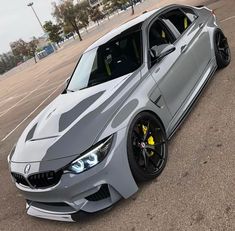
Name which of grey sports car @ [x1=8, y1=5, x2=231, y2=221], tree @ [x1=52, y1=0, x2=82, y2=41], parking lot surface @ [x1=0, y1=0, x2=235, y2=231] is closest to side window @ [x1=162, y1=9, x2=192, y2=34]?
grey sports car @ [x1=8, y1=5, x2=231, y2=221]

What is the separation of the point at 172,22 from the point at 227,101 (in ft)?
4.78

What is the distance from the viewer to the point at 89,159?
12.2 feet

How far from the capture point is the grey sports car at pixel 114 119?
3.76 meters

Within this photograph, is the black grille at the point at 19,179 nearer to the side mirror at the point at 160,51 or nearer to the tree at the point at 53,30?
the side mirror at the point at 160,51

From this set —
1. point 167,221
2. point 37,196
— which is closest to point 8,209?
point 37,196

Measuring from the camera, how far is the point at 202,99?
6215mm

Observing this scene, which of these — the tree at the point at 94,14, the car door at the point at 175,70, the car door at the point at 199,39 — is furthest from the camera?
the tree at the point at 94,14

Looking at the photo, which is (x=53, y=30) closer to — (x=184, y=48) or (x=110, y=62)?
(x=184, y=48)

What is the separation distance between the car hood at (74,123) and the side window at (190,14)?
7.24 ft

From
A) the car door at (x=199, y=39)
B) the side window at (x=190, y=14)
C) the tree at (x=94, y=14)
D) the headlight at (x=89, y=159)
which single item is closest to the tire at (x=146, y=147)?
the headlight at (x=89, y=159)

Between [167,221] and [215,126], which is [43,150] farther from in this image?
[215,126]

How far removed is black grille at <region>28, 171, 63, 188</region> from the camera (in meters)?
3.75

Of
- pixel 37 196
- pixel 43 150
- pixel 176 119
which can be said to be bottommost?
pixel 176 119

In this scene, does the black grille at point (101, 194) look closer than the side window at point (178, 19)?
Yes
